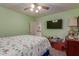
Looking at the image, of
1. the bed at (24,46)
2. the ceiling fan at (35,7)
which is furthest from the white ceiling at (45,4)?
the bed at (24,46)

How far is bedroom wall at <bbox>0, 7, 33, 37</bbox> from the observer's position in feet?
3.68

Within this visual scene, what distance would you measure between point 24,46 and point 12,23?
268 mm

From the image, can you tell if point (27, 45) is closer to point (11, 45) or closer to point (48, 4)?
point (11, 45)

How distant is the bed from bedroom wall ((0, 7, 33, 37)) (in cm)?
6

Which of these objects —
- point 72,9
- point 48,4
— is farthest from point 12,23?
point 72,9

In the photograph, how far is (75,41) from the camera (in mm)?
1165

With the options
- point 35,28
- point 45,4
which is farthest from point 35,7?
point 35,28

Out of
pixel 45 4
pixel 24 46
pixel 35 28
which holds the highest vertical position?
pixel 45 4

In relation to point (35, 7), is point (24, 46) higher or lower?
lower

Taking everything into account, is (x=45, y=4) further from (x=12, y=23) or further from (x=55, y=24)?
(x=12, y=23)

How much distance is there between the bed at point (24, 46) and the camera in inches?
42.1

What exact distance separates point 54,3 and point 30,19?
0.29 metres

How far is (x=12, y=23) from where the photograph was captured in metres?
1.16

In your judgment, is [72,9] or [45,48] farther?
[45,48]
